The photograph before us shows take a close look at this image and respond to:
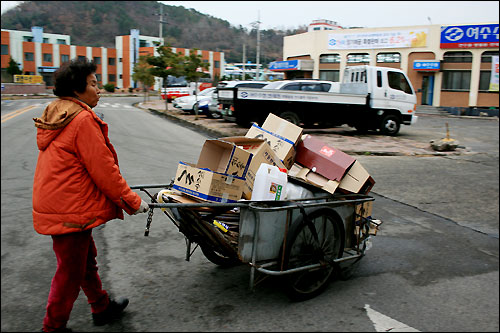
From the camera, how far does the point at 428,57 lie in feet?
109

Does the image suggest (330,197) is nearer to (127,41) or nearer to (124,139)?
(124,139)

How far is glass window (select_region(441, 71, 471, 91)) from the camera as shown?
32.4m

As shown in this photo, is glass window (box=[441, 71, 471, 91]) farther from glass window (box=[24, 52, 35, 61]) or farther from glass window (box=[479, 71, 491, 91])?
glass window (box=[24, 52, 35, 61])

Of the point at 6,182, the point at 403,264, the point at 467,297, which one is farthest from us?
the point at 6,182

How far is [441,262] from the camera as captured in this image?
450 centimetres

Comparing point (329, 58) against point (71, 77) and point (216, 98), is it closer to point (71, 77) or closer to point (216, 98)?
point (216, 98)

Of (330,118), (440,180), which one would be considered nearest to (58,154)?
(440,180)

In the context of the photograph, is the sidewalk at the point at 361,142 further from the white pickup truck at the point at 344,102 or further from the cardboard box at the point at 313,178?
the cardboard box at the point at 313,178

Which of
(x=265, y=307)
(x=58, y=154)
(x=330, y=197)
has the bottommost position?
(x=265, y=307)

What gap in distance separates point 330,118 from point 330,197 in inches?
458

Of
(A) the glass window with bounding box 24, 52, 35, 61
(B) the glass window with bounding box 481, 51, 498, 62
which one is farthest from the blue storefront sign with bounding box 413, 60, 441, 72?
(A) the glass window with bounding box 24, 52, 35, 61

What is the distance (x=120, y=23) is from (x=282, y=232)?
150 feet

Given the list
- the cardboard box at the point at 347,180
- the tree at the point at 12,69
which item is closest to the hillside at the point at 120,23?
the tree at the point at 12,69

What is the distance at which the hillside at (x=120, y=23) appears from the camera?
37.5 metres
